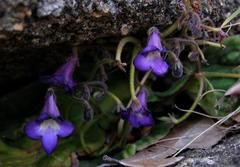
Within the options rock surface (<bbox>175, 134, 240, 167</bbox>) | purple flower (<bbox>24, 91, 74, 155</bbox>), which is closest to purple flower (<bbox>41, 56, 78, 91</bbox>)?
purple flower (<bbox>24, 91, 74, 155</bbox>)

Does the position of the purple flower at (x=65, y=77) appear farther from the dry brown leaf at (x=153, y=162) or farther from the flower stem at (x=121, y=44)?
the dry brown leaf at (x=153, y=162)

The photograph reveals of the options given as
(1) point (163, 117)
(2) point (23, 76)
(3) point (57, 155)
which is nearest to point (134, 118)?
(1) point (163, 117)

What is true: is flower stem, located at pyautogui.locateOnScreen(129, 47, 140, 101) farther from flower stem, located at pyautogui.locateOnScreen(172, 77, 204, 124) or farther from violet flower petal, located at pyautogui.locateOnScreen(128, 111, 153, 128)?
flower stem, located at pyautogui.locateOnScreen(172, 77, 204, 124)

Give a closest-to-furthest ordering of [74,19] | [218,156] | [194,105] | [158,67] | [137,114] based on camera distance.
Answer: [74,19] → [218,156] → [158,67] → [137,114] → [194,105]

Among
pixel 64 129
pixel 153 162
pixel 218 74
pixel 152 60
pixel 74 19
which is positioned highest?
pixel 74 19

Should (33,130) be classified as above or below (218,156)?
above

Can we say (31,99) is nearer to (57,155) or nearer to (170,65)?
(57,155)

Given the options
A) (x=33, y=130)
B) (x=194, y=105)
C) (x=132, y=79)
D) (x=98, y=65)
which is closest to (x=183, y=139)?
(x=194, y=105)

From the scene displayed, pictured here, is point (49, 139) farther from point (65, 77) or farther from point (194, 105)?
point (194, 105)
